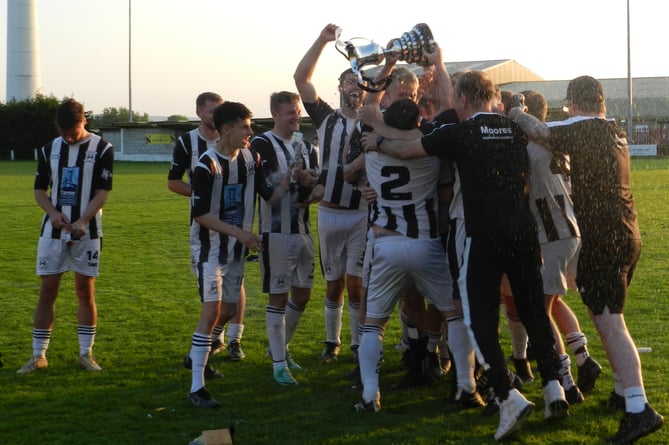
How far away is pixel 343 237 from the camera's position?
689 cm

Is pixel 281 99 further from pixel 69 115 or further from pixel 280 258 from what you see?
pixel 69 115

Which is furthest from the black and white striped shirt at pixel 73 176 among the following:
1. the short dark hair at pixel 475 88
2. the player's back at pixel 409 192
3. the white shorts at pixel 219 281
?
the short dark hair at pixel 475 88

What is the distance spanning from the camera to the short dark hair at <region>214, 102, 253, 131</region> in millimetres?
5953

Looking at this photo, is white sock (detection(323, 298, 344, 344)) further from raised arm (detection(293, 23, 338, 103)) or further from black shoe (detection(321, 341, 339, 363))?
raised arm (detection(293, 23, 338, 103))

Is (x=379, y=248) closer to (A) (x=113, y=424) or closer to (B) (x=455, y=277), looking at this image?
(B) (x=455, y=277)

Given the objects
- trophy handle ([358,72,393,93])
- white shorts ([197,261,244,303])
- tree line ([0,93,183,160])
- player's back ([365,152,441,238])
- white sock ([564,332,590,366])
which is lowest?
white sock ([564,332,590,366])

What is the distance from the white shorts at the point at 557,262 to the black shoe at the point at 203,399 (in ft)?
7.63

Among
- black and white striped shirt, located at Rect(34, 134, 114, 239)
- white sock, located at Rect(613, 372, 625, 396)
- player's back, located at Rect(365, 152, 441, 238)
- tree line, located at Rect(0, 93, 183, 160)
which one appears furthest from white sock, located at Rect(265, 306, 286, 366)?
tree line, located at Rect(0, 93, 183, 160)

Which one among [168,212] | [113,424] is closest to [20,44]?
[168,212]

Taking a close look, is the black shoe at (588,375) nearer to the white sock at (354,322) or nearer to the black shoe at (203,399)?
the white sock at (354,322)

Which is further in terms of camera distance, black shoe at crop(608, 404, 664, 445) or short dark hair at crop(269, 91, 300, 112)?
short dark hair at crop(269, 91, 300, 112)

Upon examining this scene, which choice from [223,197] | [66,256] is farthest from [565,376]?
[66,256]

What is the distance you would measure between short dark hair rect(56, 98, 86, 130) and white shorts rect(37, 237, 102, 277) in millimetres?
902

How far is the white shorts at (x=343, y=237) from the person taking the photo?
684 centimetres
